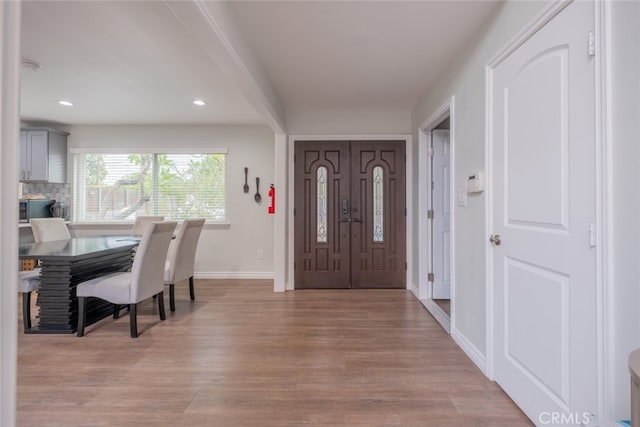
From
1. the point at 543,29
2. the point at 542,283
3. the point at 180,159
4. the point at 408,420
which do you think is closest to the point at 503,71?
the point at 543,29

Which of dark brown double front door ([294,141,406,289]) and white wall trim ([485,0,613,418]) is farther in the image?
dark brown double front door ([294,141,406,289])

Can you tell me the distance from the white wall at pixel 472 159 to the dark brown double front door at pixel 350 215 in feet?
5.48

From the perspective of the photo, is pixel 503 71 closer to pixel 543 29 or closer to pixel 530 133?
pixel 543 29

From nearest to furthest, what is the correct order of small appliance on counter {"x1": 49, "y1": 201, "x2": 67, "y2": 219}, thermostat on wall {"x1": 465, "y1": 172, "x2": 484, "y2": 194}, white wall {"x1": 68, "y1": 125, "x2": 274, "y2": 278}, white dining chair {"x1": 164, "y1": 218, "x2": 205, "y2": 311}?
thermostat on wall {"x1": 465, "y1": 172, "x2": 484, "y2": 194}
white dining chair {"x1": 164, "y1": 218, "x2": 205, "y2": 311}
small appliance on counter {"x1": 49, "y1": 201, "x2": 67, "y2": 219}
white wall {"x1": 68, "y1": 125, "x2": 274, "y2": 278}

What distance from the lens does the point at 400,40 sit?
2.47 meters

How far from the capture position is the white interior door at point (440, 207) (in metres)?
3.78

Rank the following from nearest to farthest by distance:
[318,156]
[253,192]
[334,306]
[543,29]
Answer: [543,29], [334,306], [318,156], [253,192]

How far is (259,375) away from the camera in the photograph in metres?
2.12

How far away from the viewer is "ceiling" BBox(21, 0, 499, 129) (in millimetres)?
2076

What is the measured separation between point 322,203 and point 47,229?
126 inches

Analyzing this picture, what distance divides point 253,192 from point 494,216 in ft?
12.0

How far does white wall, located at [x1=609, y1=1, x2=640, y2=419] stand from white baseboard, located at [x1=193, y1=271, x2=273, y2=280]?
426cm

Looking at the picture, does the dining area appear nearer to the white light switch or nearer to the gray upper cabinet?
the gray upper cabinet

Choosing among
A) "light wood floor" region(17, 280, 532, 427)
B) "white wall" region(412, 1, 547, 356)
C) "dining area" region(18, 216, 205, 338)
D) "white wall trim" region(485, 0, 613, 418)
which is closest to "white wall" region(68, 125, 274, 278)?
"light wood floor" region(17, 280, 532, 427)
